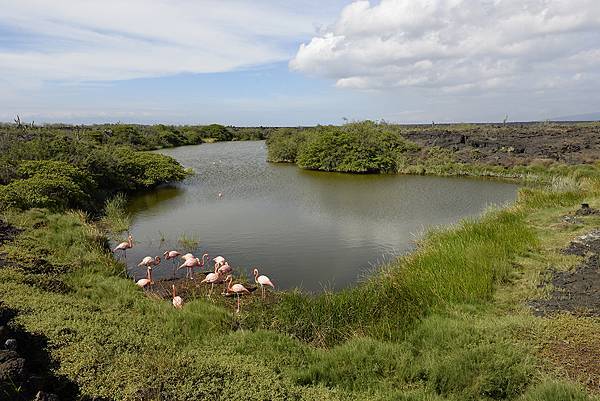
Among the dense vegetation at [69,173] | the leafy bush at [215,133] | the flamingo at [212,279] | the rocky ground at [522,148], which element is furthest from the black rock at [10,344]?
the leafy bush at [215,133]

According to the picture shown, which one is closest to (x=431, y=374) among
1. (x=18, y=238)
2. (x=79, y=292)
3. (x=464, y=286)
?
(x=464, y=286)

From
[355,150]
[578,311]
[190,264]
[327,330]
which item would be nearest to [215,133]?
[355,150]

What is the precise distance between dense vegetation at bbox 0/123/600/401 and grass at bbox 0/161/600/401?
0.06 ft

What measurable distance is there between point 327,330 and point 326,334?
7 centimetres

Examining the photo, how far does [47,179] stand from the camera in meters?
13.9

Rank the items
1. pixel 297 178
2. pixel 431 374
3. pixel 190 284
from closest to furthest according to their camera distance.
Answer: pixel 431 374 → pixel 190 284 → pixel 297 178

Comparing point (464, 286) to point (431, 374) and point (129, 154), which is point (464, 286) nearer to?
point (431, 374)

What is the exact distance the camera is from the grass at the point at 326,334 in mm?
4383

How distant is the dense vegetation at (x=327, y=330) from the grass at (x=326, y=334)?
17mm

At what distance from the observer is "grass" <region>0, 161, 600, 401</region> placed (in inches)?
173

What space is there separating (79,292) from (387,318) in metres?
4.49

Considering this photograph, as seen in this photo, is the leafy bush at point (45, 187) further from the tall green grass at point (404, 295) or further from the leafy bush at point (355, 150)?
the leafy bush at point (355, 150)

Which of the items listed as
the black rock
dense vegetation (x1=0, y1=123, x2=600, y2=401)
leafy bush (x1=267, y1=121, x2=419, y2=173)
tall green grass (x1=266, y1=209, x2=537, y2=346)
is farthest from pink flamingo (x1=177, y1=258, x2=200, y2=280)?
leafy bush (x1=267, y1=121, x2=419, y2=173)

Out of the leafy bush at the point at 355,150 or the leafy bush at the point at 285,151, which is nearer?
the leafy bush at the point at 355,150
